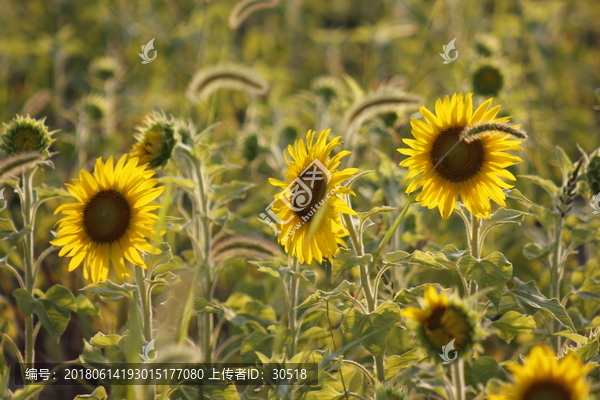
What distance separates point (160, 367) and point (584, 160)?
168cm

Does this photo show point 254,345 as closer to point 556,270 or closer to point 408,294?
point 408,294

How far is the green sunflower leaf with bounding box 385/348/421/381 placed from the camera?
1877 millimetres

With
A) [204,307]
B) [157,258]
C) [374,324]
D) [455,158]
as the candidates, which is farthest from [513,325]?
[157,258]

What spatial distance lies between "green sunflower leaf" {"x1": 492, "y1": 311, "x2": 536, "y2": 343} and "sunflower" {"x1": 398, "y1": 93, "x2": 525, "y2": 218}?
14.8 inches

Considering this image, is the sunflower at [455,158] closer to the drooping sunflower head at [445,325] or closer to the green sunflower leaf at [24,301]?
the drooping sunflower head at [445,325]

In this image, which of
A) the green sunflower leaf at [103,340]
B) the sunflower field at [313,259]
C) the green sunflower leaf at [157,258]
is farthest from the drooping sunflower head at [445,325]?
the green sunflower leaf at [103,340]

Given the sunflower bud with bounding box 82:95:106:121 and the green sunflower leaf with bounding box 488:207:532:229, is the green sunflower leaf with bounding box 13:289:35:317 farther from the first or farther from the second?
the sunflower bud with bounding box 82:95:106:121

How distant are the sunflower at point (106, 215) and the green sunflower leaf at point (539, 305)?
1.25 metres

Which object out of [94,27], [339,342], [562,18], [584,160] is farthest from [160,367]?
[562,18]

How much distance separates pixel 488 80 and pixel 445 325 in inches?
81.5

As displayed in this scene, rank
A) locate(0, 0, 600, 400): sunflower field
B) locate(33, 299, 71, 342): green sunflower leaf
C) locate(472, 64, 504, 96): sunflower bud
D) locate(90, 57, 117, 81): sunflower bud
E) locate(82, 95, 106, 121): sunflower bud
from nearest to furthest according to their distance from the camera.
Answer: locate(0, 0, 600, 400): sunflower field
locate(33, 299, 71, 342): green sunflower leaf
locate(472, 64, 504, 96): sunflower bud
locate(82, 95, 106, 121): sunflower bud
locate(90, 57, 117, 81): sunflower bud

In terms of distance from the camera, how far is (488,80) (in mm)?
3119

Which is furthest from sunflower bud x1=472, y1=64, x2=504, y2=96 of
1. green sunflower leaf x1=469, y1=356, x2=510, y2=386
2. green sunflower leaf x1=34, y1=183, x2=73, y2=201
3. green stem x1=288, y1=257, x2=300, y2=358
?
green sunflower leaf x1=34, y1=183, x2=73, y2=201

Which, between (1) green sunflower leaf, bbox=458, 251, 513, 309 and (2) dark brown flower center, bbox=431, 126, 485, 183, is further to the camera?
(2) dark brown flower center, bbox=431, 126, 485, 183
